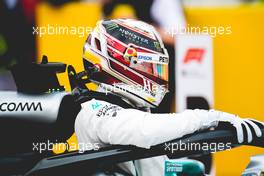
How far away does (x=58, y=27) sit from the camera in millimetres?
1919

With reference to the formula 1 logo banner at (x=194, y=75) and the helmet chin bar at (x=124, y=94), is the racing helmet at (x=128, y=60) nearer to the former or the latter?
the helmet chin bar at (x=124, y=94)

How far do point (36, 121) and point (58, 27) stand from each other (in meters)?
0.59

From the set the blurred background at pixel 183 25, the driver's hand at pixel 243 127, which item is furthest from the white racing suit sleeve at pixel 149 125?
the blurred background at pixel 183 25

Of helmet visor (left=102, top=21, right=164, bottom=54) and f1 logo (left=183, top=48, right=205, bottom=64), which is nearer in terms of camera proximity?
helmet visor (left=102, top=21, right=164, bottom=54)

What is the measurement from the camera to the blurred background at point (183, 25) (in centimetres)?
194

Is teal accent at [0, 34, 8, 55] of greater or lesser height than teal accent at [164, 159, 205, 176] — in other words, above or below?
above

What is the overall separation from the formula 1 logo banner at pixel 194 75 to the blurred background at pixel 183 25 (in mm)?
23

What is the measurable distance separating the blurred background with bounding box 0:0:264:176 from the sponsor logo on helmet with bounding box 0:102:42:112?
1.55ft

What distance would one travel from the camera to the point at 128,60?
1459mm

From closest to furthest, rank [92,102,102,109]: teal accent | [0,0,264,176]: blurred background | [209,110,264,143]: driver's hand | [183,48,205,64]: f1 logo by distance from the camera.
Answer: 1. [209,110,264,143]: driver's hand
2. [92,102,102,109]: teal accent
3. [0,0,264,176]: blurred background
4. [183,48,205,64]: f1 logo

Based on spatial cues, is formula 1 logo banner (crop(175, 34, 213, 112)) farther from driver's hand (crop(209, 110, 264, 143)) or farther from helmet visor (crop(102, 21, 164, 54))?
driver's hand (crop(209, 110, 264, 143))

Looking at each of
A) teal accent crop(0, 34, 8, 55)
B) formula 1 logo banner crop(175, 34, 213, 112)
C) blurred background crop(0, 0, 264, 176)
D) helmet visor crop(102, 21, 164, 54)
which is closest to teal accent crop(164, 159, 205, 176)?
helmet visor crop(102, 21, 164, 54)

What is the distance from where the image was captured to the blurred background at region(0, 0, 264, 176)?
1941mm

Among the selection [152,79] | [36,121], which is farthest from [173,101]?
[36,121]
